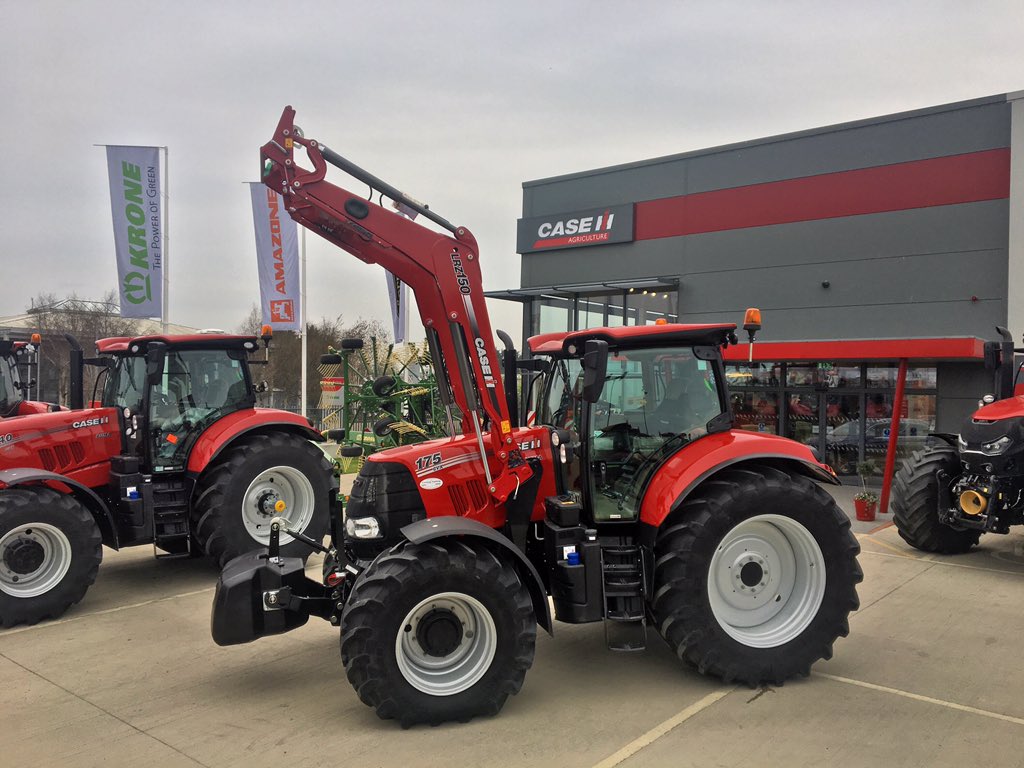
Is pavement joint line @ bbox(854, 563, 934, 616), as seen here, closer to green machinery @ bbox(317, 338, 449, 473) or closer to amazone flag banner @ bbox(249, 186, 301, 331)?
green machinery @ bbox(317, 338, 449, 473)

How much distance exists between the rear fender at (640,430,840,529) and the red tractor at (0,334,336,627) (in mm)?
4147

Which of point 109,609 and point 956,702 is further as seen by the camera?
point 109,609

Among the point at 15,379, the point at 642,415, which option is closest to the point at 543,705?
the point at 642,415

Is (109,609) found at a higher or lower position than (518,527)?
lower

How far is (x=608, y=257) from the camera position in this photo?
1844cm

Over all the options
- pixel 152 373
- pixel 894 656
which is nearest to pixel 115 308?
pixel 152 373

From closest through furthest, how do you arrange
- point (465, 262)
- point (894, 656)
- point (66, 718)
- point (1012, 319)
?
point (66, 718)
point (465, 262)
point (894, 656)
point (1012, 319)

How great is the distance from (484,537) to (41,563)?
4192 mm

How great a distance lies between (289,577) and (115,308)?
2788 cm

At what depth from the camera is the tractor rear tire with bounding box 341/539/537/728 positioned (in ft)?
13.3

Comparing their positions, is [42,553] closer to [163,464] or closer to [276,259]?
[163,464]

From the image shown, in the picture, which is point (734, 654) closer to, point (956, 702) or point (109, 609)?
point (956, 702)

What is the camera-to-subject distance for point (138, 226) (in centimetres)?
1435

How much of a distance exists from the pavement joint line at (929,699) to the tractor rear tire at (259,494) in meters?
4.90
